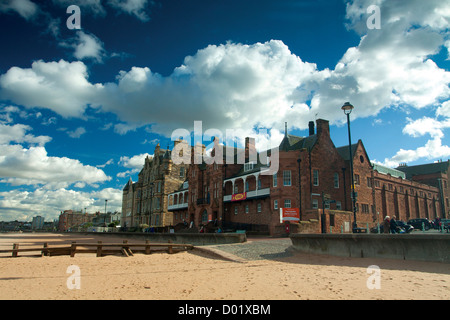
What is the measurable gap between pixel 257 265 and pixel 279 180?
21.8 metres

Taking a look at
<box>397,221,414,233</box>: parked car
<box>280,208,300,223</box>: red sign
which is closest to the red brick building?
<box>280,208,300,223</box>: red sign

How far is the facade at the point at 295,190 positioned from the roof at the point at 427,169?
22211 mm

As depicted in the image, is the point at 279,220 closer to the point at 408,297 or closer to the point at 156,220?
the point at 408,297

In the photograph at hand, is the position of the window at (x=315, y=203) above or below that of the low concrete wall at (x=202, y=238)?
above

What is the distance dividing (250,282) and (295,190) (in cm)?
2563

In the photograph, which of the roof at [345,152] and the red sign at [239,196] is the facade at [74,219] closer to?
the red sign at [239,196]

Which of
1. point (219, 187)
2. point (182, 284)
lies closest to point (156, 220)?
point (219, 187)

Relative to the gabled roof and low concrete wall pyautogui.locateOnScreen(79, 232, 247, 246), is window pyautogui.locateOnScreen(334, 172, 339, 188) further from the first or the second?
low concrete wall pyautogui.locateOnScreen(79, 232, 247, 246)

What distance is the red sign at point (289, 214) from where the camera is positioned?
106 feet

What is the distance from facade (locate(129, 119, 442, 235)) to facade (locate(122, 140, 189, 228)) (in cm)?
913

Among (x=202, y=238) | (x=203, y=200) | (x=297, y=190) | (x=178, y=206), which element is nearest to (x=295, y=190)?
(x=297, y=190)

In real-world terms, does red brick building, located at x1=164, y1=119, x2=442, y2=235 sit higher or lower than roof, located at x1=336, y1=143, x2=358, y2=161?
lower

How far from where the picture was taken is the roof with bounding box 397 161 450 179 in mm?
73312

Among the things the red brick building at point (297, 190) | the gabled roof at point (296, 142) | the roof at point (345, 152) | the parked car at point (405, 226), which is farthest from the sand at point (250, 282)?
the roof at point (345, 152)
